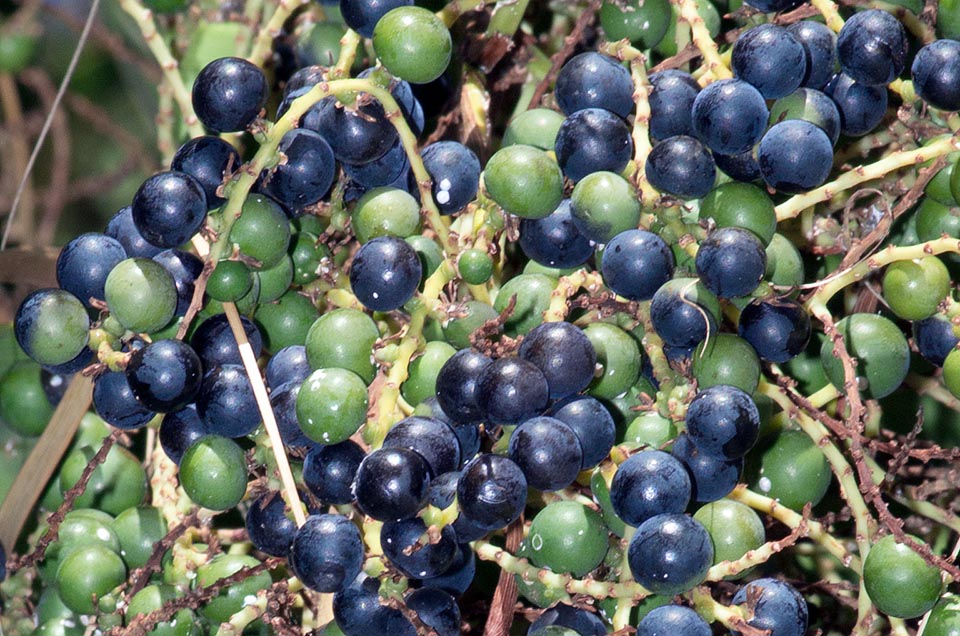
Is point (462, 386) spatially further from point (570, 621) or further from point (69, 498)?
point (69, 498)

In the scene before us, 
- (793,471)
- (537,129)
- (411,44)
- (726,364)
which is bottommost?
(793,471)

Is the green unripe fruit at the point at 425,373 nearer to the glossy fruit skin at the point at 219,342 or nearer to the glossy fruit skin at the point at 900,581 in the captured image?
the glossy fruit skin at the point at 219,342

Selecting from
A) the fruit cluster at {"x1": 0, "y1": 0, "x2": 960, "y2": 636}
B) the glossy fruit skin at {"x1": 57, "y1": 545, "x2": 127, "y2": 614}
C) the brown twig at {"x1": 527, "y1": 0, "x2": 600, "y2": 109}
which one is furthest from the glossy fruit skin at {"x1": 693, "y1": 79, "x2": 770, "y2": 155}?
the glossy fruit skin at {"x1": 57, "y1": 545, "x2": 127, "y2": 614}

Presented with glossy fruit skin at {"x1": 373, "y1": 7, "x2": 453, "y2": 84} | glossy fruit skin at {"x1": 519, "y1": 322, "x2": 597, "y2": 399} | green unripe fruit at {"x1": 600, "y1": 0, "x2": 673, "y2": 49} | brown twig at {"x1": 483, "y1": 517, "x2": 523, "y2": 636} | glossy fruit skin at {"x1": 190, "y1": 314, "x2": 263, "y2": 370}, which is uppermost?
glossy fruit skin at {"x1": 373, "y1": 7, "x2": 453, "y2": 84}

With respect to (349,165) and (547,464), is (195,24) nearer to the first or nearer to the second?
(349,165)

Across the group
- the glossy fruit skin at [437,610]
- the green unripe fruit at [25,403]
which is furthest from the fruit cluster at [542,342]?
the green unripe fruit at [25,403]

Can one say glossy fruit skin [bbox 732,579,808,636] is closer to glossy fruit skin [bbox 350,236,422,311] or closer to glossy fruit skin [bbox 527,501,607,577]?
glossy fruit skin [bbox 527,501,607,577]

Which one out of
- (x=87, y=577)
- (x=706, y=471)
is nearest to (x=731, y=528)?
(x=706, y=471)
